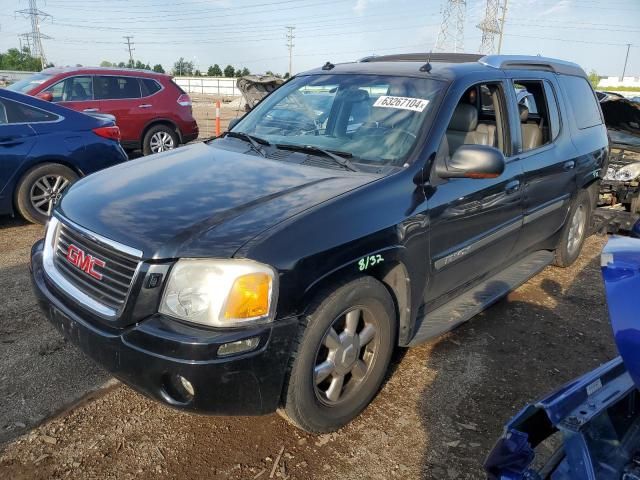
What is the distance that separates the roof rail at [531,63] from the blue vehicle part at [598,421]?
2500 millimetres

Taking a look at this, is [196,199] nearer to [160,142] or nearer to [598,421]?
[598,421]

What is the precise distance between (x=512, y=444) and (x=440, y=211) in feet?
5.08

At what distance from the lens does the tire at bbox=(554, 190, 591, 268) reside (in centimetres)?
491

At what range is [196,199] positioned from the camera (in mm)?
2543

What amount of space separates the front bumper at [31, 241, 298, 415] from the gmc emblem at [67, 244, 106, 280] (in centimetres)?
24

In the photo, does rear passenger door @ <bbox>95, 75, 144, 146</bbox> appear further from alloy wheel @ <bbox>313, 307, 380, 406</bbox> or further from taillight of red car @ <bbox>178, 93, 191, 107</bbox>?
alloy wheel @ <bbox>313, 307, 380, 406</bbox>

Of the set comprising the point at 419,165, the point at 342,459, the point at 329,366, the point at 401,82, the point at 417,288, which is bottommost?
the point at 342,459

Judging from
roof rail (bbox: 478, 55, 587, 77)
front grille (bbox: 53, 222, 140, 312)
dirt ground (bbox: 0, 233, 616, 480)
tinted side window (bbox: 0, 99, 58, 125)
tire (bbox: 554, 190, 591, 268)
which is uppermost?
roof rail (bbox: 478, 55, 587, 77)

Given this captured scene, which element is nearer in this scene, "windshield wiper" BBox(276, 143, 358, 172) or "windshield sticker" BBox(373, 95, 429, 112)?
"windshield wiper" BBox(276, 143, 358, 172)

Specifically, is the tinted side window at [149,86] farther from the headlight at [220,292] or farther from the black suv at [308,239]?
the headlight at [220,292]

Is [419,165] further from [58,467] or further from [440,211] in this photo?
[58,467]

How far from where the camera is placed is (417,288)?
2.91 meters

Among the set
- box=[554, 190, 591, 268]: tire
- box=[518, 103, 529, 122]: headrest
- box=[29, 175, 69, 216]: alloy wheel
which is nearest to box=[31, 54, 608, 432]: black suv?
box=[518, 103, 529, 122]: headrest

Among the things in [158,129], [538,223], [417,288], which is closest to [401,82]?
[417,288]
